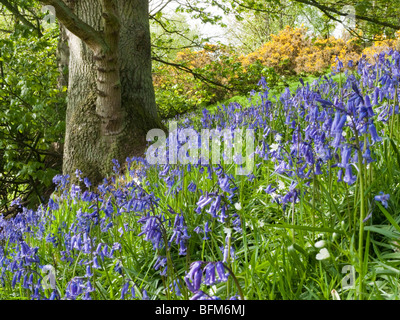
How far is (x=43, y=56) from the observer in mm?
7031

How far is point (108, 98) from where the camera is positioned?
4.89 metres

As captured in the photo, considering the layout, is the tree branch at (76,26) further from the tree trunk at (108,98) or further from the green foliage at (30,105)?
the green foliage at (30,105)

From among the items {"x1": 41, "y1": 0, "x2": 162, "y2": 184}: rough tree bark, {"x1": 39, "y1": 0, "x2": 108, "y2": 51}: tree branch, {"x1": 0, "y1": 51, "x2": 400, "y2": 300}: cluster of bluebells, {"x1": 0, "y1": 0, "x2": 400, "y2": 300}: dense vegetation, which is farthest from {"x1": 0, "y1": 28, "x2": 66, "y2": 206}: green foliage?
{"x1": 0, "y1": 51, "x2": 400, "y2": 300}: cluster of bluebells

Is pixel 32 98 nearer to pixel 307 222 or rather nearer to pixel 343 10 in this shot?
pixel 307 222

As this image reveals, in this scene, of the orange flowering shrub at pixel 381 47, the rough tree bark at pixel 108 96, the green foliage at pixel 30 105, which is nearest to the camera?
the rough tree bark at pixel 108 96

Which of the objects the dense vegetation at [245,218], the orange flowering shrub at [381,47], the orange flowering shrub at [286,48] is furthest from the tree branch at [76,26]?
the orange flowering shrub at [286,48]

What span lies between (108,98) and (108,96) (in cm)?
3

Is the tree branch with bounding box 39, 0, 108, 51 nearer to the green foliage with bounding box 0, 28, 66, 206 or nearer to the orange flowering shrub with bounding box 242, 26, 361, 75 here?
the green foliage with bounding box 0, 28, 66, 206

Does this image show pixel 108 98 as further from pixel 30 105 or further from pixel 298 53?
pixel 298 53

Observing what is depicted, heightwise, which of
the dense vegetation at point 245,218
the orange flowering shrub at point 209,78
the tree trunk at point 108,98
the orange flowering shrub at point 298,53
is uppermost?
the orange flowering shrub at point 298,53

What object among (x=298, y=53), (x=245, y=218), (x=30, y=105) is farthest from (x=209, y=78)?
(x=298, y=53)

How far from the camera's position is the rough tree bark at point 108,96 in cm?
492

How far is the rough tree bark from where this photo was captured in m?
4.92

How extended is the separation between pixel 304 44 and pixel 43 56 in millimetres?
12497
